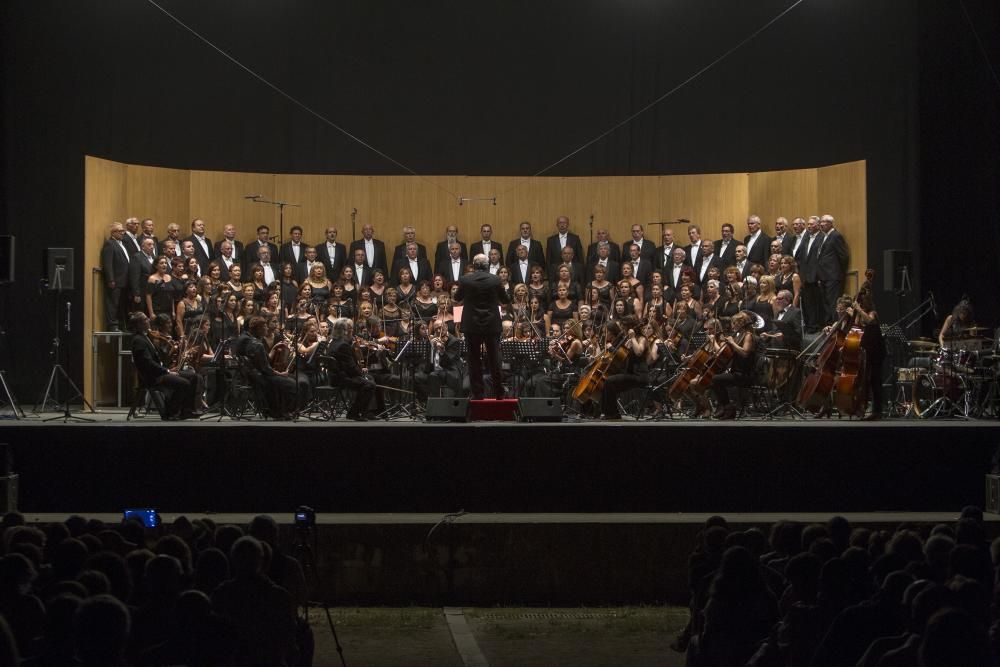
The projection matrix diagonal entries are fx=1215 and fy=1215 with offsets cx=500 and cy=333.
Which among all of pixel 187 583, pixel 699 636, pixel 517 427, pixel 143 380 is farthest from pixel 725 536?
pixel 143 380

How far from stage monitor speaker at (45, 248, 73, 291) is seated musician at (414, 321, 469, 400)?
3702mm

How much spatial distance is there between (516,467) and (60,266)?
565 centimetres

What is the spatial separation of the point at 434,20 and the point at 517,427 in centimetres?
947

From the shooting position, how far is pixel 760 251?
15.4 m

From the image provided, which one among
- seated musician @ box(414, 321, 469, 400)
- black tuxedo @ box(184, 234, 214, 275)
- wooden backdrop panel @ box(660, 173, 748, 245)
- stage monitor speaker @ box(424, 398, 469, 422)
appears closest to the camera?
stage monitor speaker @ box(424, 398, 469, 422)

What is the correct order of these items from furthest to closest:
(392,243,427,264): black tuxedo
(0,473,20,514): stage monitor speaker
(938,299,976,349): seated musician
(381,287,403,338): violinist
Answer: (392,243,427,264): black tuxedo
(381,287,403,338): violinist
(938,299,976,349): seated musician
(0,473,20,514): stage monitor speaker

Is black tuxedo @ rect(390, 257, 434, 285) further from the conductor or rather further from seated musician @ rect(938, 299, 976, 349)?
seated musician @ rect(938, 299, 976, 349)

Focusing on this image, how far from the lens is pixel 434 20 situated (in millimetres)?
17172

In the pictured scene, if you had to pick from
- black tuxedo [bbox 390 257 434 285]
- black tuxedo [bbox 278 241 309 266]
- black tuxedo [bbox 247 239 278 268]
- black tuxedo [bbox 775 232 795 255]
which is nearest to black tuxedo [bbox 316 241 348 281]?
black tuxedo [bbox 278 241 309 266]

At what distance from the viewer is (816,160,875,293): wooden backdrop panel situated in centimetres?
1565

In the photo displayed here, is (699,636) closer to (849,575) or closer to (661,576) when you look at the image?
(849,575)

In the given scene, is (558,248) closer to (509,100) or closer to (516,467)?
(509,100)

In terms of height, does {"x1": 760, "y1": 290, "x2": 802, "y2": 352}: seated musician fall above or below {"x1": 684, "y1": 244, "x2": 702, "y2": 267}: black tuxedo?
below

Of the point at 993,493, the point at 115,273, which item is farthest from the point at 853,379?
the point at 115,273
